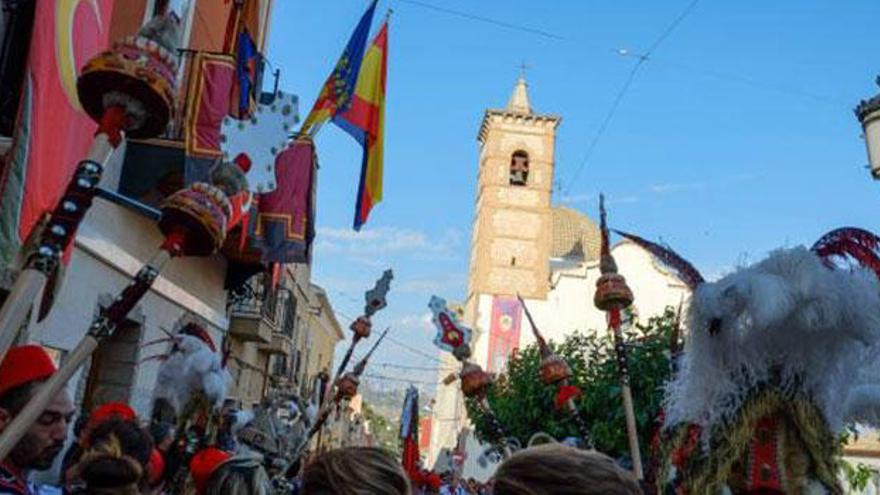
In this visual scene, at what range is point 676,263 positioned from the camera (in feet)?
13.4

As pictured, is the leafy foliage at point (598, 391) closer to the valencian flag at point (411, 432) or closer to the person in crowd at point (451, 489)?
the valencian flag at point (411, 432)

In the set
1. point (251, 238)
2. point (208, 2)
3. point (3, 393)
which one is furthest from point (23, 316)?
point (208, 2)

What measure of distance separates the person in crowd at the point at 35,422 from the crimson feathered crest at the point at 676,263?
2.78 metres

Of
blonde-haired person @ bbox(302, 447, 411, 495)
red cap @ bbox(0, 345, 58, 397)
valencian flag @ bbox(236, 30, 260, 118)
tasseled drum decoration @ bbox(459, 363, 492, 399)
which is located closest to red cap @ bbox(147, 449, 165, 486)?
red cap @ bbox(0, 345, 58, 397)

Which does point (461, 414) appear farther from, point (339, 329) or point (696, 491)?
point (696, 491)

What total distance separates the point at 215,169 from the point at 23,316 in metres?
0.85

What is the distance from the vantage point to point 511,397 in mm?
20000

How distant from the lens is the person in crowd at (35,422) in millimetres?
2623

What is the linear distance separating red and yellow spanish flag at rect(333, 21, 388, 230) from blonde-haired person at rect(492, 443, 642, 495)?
8280mm

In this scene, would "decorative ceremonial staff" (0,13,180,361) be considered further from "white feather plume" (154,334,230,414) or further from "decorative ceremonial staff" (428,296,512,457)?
"decorative ceremonial staff" (428,296,512,457)

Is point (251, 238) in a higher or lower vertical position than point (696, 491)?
higher

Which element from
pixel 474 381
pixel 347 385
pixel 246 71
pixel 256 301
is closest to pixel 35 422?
pixel 347 385

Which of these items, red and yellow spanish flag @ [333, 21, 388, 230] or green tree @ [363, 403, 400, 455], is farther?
green tree @ [363, 403, 400, 455]

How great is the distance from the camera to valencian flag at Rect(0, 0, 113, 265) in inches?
197
